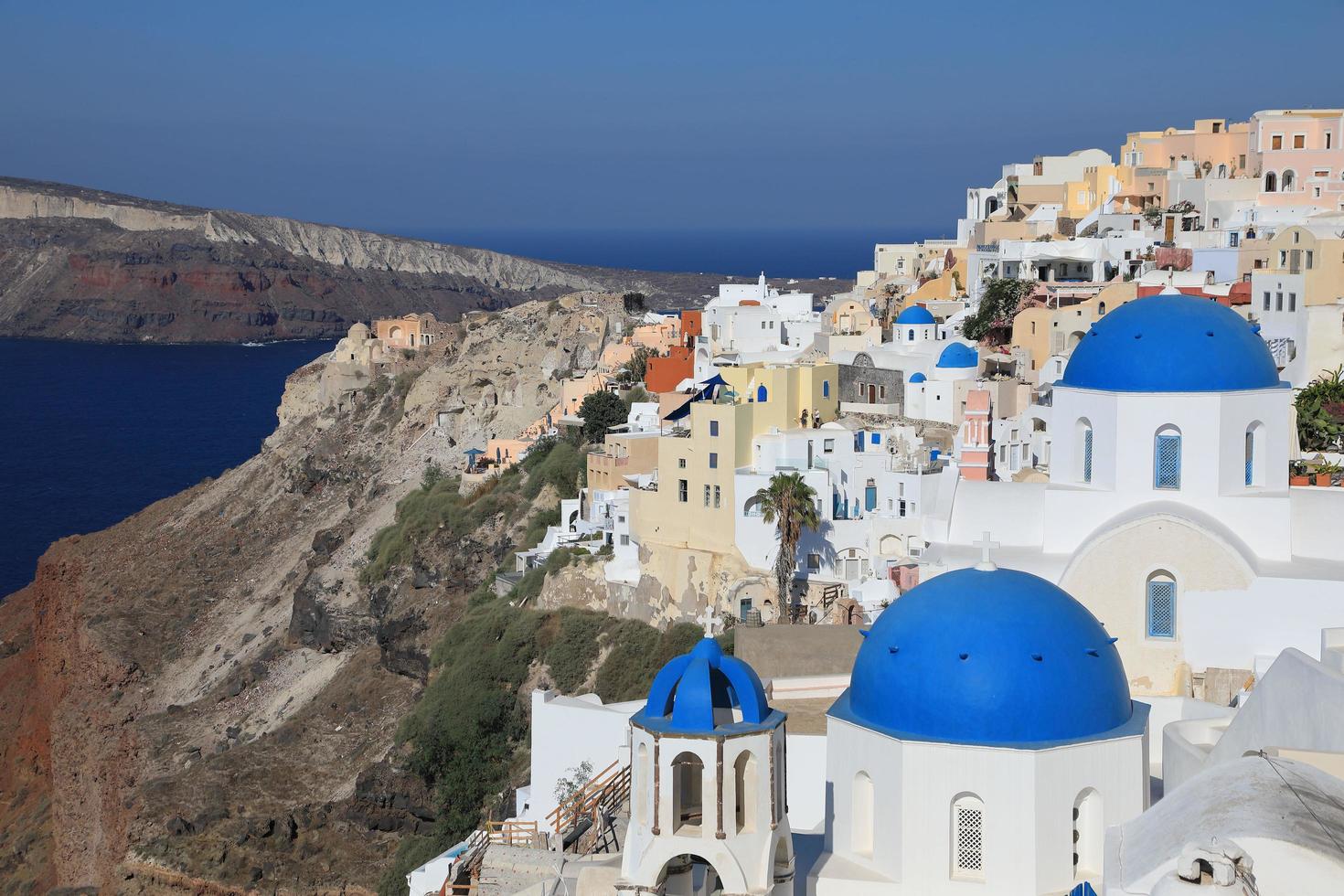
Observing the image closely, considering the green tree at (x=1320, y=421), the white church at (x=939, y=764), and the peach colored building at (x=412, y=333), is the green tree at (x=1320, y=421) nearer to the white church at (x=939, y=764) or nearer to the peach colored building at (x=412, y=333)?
the white church at (x=939, y=764)

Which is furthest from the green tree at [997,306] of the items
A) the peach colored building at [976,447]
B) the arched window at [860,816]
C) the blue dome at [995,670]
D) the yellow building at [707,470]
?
the arched window at [860,816]

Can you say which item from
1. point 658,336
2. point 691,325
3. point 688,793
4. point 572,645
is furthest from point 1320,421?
point 658,336

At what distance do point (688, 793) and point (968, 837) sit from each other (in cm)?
225

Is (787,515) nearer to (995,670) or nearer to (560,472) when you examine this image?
(560,472)

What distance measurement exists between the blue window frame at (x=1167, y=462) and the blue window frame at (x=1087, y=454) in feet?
2.90

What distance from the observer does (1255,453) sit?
67.8 feet

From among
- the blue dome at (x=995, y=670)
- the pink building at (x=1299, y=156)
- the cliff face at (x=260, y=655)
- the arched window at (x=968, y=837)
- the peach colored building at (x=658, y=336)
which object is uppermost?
the pink building at (x=1299, y=156)

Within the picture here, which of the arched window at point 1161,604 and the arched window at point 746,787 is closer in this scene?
the arched window at point 746,787

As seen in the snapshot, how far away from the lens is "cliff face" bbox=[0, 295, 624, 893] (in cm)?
3562

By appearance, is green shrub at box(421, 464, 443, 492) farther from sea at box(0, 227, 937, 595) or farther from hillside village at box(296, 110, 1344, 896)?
sea at box(0, 227, 937, 595)

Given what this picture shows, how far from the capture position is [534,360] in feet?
183

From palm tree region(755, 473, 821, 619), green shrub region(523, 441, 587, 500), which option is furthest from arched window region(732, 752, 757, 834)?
green shrub region(523, 441, 587, 500)

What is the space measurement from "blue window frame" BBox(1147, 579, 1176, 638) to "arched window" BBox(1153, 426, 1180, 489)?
1.18 meters

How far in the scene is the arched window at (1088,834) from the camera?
1388cm
